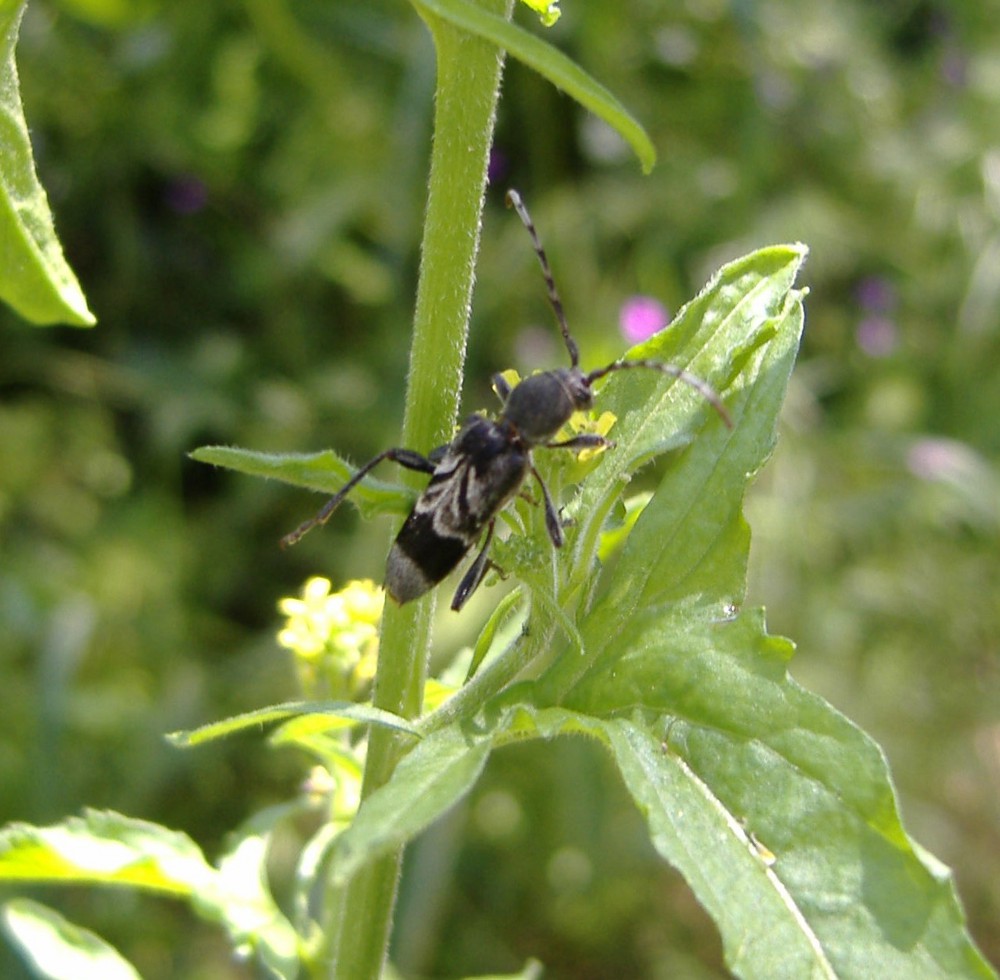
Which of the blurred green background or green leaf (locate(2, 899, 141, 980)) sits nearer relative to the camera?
green leaf (locate(2, 899, 141, 980))

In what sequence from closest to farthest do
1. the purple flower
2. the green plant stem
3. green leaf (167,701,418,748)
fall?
green leaf (167,701,418,748), the green plant stem, the purple flower

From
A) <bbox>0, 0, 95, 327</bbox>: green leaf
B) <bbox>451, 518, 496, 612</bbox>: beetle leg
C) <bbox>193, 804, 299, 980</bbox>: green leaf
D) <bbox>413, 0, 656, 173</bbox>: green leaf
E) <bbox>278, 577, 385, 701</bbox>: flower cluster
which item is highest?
<bbox>413, 0, 656, 173</bbox>: green leaf

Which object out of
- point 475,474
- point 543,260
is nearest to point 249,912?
point 475,474

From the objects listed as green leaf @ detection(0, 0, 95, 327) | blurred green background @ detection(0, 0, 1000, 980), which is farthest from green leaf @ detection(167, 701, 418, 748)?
blurred green background @ detection(0, 0, 1000, 980)

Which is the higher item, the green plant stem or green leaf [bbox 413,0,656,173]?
green leaf [bbox 413,0,656,173]

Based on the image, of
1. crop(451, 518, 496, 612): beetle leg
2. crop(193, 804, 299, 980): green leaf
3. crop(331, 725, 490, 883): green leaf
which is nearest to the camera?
crop(331, 725, 490, 883): green leaf

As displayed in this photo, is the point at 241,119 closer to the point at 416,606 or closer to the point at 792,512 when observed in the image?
the point at 792,512

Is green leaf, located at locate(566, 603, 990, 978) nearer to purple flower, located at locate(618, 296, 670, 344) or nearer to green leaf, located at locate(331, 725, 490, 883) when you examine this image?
green leaf, located at locate(331, 725, 490, 883)

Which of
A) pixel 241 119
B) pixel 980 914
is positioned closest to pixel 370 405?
pixel 241 119

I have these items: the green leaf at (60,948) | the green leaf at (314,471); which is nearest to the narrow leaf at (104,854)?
the green leaf at (60,948)
